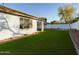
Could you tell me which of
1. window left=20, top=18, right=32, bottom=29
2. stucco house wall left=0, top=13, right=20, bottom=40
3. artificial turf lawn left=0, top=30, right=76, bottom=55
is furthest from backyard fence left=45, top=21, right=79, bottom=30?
stucco house wall left=0, top=13, right=20, bottom=40

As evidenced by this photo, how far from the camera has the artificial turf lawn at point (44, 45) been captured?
240 cm

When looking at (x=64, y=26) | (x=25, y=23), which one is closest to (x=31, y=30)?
(x=25, y=23)

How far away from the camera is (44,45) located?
2438mm

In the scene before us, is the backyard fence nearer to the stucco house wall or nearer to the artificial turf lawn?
the artificial turf lawn

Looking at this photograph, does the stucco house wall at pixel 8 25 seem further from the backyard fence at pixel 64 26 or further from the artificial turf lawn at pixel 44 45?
the backyard fence at pixel 64 26

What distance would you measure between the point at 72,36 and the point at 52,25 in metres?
0.21

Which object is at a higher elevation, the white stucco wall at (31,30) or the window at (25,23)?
the window at (25,23)

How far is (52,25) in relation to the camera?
2.49 m

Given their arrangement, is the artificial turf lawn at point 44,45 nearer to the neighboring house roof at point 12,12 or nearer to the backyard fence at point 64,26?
the backyard fence at point 64,26

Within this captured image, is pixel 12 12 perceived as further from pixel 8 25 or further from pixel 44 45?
pixel 44 45

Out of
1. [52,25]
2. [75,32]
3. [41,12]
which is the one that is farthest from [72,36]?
[41,12]

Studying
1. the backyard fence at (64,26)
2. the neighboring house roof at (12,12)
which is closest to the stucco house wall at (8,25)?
the neighboring house roof at (12,12)

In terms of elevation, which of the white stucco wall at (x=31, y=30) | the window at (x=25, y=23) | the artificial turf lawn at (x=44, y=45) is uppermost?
the window at (x=25, y=23)
